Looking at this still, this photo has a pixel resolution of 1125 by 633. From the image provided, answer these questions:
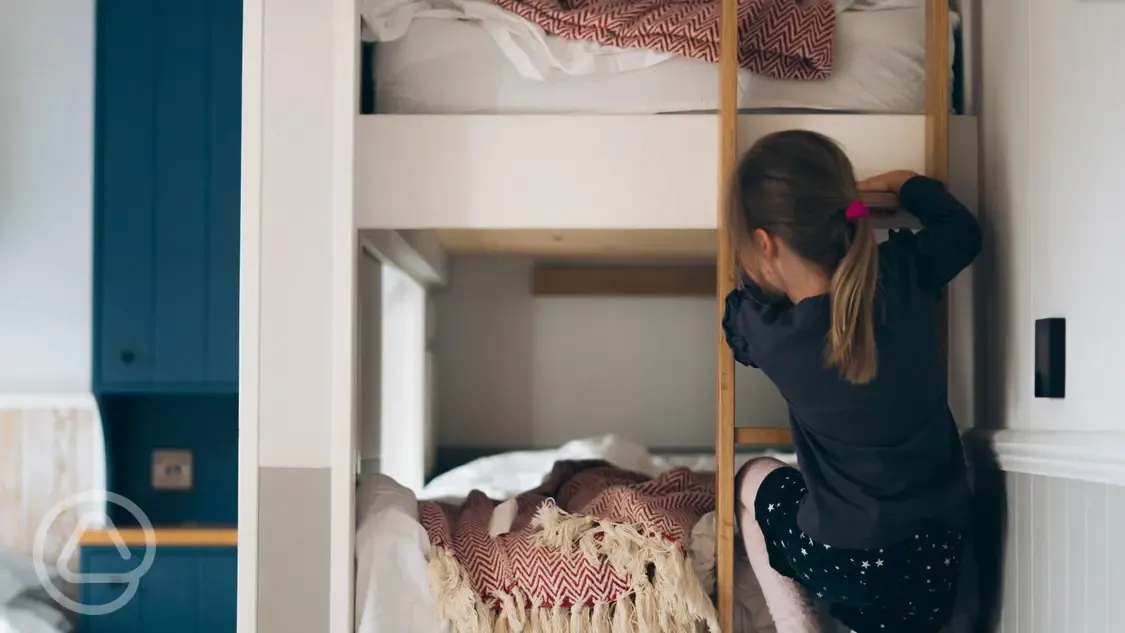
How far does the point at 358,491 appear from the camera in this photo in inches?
71.3

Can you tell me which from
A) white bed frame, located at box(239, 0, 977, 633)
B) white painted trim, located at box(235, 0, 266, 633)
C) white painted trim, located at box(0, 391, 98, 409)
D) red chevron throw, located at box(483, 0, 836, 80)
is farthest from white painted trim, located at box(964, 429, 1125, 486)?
white painted trim, located at box(0, 391, 98, 409)

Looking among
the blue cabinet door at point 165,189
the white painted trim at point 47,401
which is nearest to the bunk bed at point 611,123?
the blue cabinet door at point 165,189

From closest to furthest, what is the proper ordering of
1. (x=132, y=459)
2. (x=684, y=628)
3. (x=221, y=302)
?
(x=684, y=628), (x=221, y=302), (x=132, y=459)

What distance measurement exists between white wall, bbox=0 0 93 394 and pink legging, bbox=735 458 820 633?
81.6 inches

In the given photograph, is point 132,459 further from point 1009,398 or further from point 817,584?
point 1009,398

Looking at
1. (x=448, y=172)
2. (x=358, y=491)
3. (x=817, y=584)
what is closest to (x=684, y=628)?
(x=817, y=584)

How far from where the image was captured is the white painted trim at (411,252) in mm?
2072

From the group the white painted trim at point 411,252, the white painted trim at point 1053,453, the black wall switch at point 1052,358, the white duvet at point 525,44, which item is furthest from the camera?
the white painted trim at point 411,252

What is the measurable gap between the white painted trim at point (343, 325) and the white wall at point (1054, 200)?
1029mm

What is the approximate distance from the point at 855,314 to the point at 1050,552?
16.8 inches

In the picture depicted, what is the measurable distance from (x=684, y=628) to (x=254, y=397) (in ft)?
2.52

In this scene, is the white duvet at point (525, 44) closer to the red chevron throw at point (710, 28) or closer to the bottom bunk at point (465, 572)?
the red chevron throw at point (710, 28)

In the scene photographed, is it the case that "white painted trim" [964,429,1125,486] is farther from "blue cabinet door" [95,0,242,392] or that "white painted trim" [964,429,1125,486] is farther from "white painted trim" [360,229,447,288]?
"blue cabinet door" [95,0,242,392]

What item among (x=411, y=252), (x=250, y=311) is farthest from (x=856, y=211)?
(x=411, y=252)
